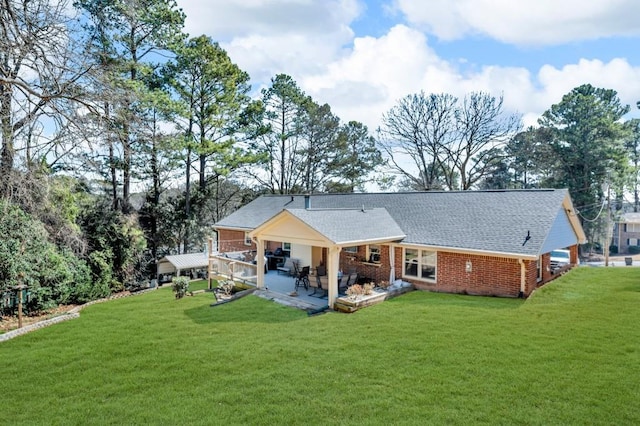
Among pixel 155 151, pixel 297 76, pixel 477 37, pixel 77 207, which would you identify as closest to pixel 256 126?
pixel 297 76

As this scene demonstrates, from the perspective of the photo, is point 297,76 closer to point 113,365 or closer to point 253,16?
point 253,16

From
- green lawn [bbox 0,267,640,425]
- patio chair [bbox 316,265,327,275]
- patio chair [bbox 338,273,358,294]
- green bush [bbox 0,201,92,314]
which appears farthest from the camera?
patio chair [bbox 316,265,327,275]

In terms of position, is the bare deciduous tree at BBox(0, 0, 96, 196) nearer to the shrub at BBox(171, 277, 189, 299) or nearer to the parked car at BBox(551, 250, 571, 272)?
the shrub at BBox(171, 277, 189, 299)

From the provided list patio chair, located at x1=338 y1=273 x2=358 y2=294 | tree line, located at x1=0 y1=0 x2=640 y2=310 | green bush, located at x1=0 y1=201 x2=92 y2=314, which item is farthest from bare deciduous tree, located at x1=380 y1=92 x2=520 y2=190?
green bush, located at x1=0 y1=201 x2=92 y2=314

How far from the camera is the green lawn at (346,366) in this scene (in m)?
6.10

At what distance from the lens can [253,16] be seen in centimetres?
1319

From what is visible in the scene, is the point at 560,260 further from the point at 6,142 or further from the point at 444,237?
the point at 6,142

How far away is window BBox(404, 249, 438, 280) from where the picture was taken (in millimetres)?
14430

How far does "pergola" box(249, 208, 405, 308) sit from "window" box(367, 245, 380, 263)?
100cm

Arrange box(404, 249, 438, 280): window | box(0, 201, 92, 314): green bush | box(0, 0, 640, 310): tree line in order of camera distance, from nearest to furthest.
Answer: box(0, 0, 640, 310): tree line → box(0, 201, 92, 314): green bush → box(404, 249, 438, 280): window

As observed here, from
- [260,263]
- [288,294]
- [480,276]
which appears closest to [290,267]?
[260,263]

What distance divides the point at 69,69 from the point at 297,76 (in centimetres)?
2465

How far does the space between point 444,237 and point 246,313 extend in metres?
7.93

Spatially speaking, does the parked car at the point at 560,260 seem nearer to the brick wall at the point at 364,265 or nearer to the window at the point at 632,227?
the brick wall at the point at 364,265
